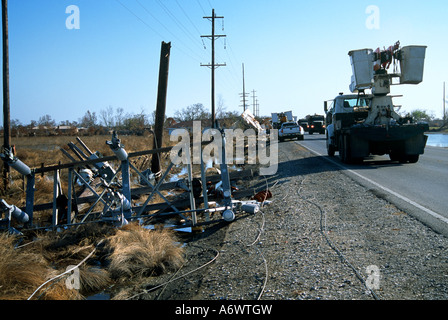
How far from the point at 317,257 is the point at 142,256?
2.38 m

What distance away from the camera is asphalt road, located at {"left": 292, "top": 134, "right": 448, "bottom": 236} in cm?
694

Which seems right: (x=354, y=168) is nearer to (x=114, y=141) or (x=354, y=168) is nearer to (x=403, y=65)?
(x=403, y=65)

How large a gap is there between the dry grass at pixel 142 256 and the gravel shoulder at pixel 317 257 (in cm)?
30

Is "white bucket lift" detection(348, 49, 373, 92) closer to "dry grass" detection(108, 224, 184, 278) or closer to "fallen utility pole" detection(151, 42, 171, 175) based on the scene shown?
"fallen utility pole" detection(151, 42, 171, 175)

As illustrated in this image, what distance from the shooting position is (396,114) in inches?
607

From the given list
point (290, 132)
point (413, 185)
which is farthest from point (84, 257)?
point (290, 132)

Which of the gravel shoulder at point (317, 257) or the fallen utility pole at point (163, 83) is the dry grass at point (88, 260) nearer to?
the gravel shoulder at point (317, 257)

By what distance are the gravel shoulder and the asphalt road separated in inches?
12.3

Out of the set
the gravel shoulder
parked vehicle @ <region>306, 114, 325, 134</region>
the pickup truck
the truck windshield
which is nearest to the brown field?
the gravel shoulder

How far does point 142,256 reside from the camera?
5.64 metres

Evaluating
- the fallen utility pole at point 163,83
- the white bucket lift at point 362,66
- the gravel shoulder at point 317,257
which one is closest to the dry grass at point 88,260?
the gravel shoulder at point 317,257

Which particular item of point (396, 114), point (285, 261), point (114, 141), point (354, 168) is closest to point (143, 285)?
point (285, 261)

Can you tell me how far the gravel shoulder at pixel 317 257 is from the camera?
413 centimetres
